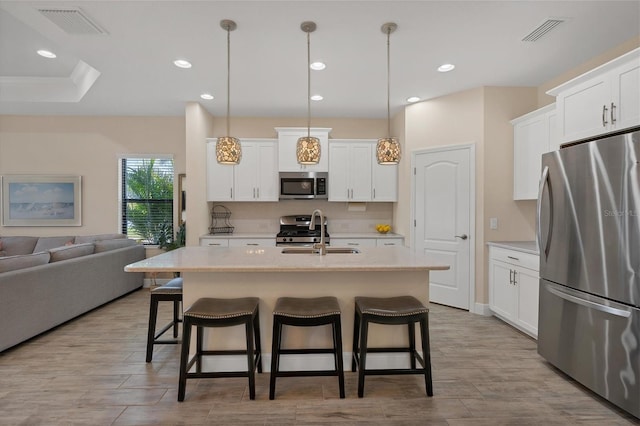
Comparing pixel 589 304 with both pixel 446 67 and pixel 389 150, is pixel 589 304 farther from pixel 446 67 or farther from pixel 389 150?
pixel 446 67

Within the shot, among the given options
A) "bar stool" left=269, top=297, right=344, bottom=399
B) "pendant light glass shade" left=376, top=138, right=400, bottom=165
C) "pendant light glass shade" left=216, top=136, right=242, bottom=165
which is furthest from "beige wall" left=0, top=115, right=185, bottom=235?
"bar stool" left=269, top=297, right=344, bottom=399

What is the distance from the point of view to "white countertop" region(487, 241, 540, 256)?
299 centimetres

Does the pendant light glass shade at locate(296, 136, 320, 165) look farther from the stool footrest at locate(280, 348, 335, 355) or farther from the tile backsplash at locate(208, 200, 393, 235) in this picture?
the tile backsplash at locate(208, 200, 393, 235)

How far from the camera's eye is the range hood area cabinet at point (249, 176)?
4.77m

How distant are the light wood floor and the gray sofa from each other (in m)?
0.27

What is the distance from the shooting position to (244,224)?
202 inches

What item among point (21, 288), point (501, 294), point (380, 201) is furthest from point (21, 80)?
point (501, 294)

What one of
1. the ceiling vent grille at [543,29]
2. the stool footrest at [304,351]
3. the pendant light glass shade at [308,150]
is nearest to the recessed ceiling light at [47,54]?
the pendant light glass shade at [308,150]

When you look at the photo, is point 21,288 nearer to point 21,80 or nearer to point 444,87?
point 21,80

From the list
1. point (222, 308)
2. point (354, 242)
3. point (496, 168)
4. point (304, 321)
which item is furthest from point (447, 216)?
point (222, 308)

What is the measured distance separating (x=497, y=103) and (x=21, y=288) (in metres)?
5.38

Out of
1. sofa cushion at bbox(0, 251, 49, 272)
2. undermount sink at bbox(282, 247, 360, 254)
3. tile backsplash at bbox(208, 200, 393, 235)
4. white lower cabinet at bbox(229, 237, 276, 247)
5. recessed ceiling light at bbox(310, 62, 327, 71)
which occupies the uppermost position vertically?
recessed ceiling light at bbox(310, 62, 327, 71)

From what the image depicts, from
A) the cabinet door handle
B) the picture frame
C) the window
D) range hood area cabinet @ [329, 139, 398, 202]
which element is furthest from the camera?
the window

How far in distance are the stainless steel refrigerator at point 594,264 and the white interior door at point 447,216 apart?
4.33 feet
